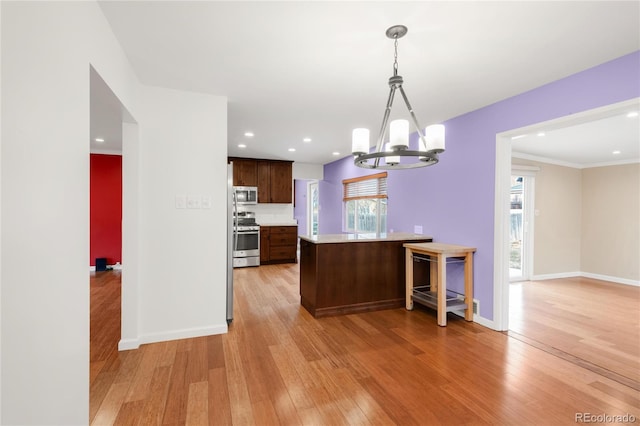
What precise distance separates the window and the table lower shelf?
1648 mm

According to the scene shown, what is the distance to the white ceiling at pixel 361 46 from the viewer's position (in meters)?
1.73

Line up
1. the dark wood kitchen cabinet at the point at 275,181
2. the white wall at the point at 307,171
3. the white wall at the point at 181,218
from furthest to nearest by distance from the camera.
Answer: the white wall at the point at 307,171 → the dark wood kitchen cabinet at the point at 275,181 → the white wall at the point at 181,218

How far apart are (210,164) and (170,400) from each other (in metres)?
1.99

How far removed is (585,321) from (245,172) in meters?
6.12

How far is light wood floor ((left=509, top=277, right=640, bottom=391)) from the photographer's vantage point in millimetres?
2547

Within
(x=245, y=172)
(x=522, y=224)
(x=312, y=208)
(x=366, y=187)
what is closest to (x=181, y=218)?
(x=366, y=187)

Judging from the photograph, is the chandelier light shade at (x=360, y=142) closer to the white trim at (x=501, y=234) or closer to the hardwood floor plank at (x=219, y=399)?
the white trim at (x=501, y=234)

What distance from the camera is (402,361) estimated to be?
2.44 meters

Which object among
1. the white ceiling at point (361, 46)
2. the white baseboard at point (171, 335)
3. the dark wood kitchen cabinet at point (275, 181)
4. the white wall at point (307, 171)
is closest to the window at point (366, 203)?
the white wall at point (307, 171)

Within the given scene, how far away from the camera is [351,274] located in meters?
3.62

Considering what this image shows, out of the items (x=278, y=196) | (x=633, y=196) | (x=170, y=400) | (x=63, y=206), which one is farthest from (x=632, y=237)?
(x=63, y=206)

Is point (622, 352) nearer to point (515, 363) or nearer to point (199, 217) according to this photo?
point (515, 363)

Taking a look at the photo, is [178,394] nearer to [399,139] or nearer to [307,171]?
[399,139]

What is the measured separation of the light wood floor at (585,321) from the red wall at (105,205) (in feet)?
21.7
